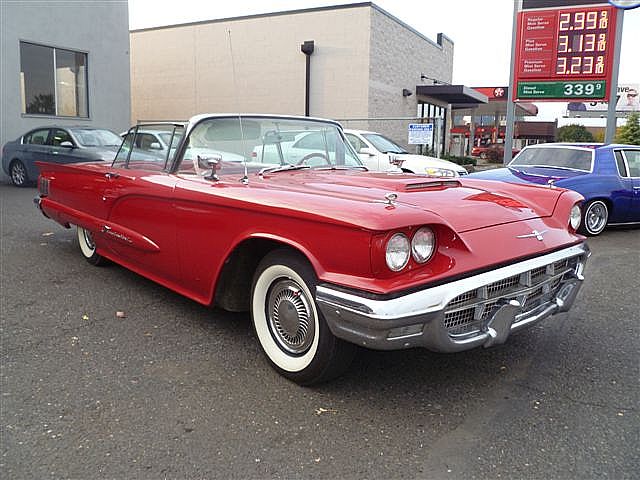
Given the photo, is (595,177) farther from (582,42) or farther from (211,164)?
(582,42)

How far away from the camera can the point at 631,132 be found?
83.4ft

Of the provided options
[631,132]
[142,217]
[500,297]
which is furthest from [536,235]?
[631,132]

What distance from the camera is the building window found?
46.4 feet

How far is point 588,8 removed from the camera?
1336cm

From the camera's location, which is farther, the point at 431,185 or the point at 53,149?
the point at 53,149

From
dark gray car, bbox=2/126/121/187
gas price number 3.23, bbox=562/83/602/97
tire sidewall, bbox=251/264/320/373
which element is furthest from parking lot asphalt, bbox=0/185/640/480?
gas price number 3.23, bbox=562/83/602/97

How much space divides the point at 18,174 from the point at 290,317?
39.4 ft

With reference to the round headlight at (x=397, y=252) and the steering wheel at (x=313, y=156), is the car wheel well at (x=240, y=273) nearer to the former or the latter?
the round headlight at (x=397, y=252)

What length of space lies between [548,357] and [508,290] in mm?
928

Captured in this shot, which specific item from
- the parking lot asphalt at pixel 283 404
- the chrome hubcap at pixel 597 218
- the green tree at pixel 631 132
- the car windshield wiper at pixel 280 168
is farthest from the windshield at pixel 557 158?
the green tree at pixel 631 132

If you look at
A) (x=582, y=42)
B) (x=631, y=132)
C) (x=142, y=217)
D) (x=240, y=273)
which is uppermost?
(x=582, y=42)

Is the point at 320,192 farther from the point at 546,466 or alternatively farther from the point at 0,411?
the point at 0,411

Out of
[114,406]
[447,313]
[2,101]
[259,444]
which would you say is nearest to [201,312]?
[114,406]

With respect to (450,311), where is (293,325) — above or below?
below
